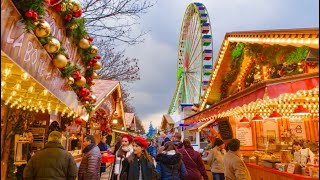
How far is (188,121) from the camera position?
13.2 metres

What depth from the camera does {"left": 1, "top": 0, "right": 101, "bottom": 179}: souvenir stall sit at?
9.14 ft

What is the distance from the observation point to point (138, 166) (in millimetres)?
4484

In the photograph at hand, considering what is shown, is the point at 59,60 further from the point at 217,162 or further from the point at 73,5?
the point at 217,162

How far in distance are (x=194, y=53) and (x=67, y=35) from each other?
68.3 feet

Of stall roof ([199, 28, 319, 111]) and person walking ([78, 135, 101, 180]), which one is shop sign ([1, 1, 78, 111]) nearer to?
person walking ([78, 135, 101, 180])

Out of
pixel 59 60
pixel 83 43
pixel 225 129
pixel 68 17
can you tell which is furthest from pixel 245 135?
pixel 59 60

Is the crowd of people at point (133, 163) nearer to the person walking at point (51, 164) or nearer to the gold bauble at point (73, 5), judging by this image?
the person walking at point (51, 164)

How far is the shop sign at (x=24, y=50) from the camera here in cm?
239

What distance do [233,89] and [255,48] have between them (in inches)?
130

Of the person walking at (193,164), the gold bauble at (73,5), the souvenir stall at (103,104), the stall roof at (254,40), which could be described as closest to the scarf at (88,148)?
the person walking at (193,164)

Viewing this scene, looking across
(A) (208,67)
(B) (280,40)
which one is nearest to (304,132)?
(B) (280,40)

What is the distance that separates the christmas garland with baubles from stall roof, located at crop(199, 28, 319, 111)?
9.11ft

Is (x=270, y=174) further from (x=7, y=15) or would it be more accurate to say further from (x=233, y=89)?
(x=7, y=15)

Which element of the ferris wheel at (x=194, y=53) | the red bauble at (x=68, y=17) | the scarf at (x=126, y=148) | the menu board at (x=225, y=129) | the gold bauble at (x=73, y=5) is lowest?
the scarf at (x=126, y=148)
